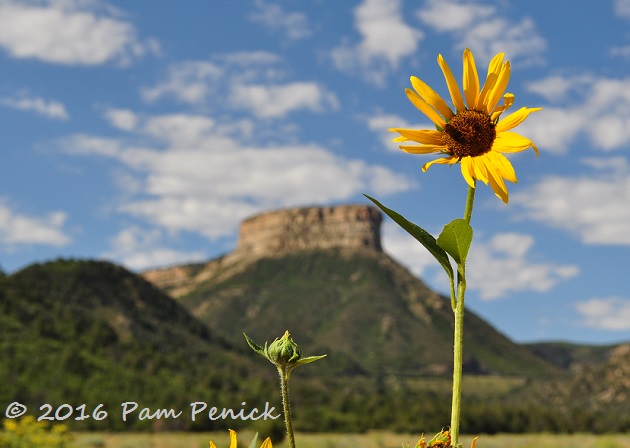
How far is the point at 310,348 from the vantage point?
321 feet

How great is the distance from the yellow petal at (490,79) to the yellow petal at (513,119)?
0.06 metres

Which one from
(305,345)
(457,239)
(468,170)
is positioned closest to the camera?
(457,239)

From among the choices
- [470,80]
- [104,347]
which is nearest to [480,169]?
[470,80]

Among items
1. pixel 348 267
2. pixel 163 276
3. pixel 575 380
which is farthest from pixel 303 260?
pixel 575 380

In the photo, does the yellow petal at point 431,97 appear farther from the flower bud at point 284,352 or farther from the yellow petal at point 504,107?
the flower bud at point 284,352

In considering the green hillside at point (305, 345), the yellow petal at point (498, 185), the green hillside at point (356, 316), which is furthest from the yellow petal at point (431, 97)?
the green hillside at point (356, 316)

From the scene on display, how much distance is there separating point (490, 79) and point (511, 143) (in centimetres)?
18

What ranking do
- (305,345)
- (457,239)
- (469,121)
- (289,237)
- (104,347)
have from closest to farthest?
(457,239), (469,121), (104,347), (305,345), (289,237)

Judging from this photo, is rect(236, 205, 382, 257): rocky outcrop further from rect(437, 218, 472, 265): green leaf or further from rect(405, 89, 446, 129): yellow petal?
rect(437, 218, 472, 265): green leaf

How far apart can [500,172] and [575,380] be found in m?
72.7

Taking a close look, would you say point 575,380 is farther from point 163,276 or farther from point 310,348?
point 163,276

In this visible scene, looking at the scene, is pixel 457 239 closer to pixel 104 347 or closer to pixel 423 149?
pixel 423 149

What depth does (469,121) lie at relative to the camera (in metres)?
1.72

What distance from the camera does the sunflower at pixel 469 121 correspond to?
1.67 meters
